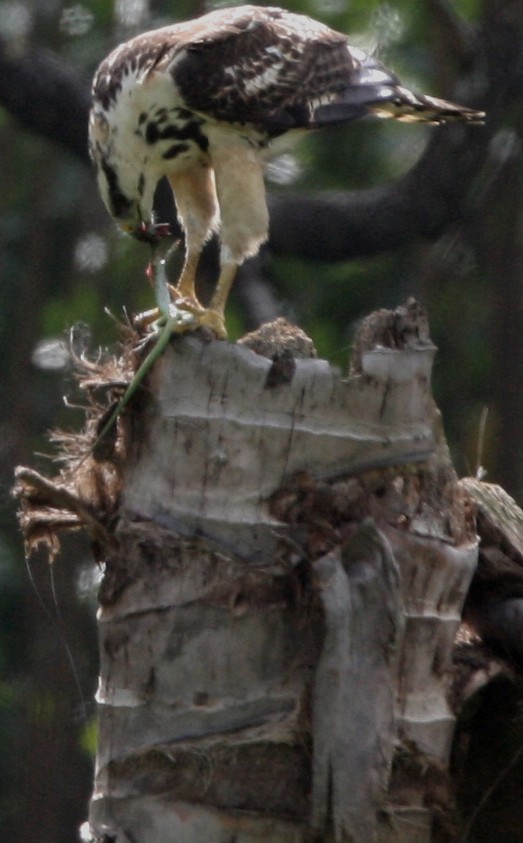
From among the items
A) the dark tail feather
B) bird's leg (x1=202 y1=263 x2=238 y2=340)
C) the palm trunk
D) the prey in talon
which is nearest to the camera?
the palm trunk

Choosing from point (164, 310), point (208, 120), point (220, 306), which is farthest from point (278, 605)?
point (208, 120)

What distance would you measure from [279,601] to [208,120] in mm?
1376

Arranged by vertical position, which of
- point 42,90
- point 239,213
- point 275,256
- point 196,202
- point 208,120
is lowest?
point 275,256

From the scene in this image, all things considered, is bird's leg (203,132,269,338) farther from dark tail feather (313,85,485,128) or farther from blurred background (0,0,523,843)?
blurred background (0,0,523,843)

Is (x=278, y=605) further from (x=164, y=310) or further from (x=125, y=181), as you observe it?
(x=125, y=181)

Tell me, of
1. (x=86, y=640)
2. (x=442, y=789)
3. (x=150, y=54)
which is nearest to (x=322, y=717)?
(x=442, y=789)

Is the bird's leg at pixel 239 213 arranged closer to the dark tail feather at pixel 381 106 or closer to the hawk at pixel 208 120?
the hawk at pixel 208 120

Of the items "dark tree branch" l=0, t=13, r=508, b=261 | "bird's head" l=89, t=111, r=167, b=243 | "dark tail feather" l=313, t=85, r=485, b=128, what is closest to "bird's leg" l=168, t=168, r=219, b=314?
"bird's head" l=89, t=111, r=167, b=243

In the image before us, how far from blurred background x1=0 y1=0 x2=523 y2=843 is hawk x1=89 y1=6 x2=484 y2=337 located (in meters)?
1.16

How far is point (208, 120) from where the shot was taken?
3.70 m

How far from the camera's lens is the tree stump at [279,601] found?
8.70 feet

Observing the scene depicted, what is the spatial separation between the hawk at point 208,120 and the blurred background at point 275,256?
116 cm

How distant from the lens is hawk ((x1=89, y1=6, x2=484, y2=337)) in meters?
3.60

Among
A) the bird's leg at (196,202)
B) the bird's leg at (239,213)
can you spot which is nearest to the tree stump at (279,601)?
the bird's leg at (239,213)
